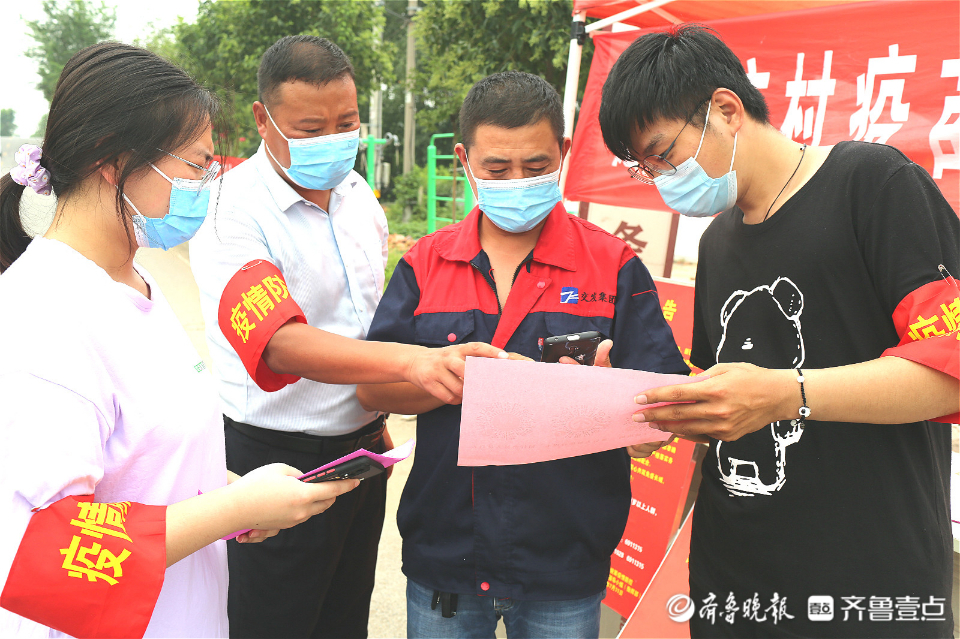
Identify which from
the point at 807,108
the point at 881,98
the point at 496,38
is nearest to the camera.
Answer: the point at 881,98

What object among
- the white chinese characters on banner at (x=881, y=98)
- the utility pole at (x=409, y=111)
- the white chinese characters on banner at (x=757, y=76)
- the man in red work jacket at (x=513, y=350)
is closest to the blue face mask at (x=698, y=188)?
the man in red work jacket at (x=513, y=350)

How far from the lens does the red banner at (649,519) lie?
8.75 ft

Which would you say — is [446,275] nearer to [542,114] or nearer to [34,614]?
[542,114]

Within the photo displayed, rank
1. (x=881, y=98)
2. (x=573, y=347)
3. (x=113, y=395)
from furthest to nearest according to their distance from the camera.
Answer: (x=881, y=98)
(x=573, y=347)
(x=113, y=395)

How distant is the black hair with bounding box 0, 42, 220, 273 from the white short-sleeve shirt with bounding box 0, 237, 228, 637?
0.48 ft

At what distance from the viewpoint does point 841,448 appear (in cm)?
135

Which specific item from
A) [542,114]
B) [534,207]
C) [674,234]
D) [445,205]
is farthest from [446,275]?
[445,205]

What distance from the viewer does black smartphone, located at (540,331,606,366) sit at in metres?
1.39

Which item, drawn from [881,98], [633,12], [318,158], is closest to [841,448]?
[318,158]

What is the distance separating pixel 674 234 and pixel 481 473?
2.34 meters

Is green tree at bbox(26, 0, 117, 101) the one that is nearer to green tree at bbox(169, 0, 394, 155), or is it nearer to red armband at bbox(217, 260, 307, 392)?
green tree at bbox(169, 0, 394, 155)

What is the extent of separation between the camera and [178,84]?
122cm

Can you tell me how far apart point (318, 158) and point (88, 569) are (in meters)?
1.35

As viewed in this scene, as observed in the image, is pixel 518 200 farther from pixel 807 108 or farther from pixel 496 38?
pixel 496 38
